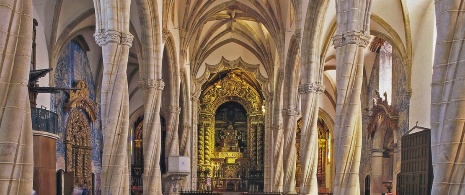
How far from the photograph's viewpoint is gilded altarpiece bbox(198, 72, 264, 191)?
3500 centimetres

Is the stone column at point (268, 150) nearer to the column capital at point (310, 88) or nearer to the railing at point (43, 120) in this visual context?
the column capital at point (310, 88)

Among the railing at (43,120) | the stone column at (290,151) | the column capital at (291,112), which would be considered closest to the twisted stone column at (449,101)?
the railing at (43,120)

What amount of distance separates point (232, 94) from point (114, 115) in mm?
25320

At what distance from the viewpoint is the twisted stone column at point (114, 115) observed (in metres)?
10.7

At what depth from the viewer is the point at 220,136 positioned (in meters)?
36.8

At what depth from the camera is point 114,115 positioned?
10.9 metres

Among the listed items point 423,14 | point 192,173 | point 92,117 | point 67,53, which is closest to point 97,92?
point 92,117

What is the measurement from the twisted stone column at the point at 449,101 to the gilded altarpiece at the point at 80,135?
50.9 ft

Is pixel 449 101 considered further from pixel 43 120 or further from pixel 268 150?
pixel 268 150

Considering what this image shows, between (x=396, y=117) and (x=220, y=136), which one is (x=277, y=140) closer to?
(x=396, y=117)

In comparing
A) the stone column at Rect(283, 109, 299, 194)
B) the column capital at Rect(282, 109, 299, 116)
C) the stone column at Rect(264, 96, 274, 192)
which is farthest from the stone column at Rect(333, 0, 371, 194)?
the stone column at Rect(264, 96, 274, 192)

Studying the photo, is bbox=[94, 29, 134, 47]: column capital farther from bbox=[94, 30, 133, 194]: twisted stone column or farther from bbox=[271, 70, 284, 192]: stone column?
bbox=[271, 70, 284, 192]: stone column

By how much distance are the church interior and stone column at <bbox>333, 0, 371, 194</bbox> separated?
2 centimetres

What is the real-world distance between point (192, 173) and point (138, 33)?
13606 millimetres
